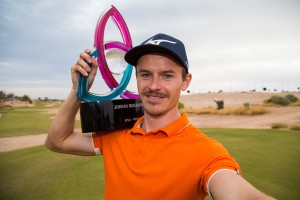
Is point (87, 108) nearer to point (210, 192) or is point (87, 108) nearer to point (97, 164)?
point (210, 192)

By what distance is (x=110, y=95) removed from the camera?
2355 millimetres

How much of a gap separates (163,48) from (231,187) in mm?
1020

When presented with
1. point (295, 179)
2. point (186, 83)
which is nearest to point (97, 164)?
point (295, 179)

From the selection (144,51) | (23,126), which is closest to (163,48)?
(144,51)

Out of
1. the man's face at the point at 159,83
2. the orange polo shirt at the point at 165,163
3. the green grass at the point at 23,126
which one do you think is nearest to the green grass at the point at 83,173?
the orange polo shirt at the point at 165,163

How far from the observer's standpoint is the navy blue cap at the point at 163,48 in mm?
1841

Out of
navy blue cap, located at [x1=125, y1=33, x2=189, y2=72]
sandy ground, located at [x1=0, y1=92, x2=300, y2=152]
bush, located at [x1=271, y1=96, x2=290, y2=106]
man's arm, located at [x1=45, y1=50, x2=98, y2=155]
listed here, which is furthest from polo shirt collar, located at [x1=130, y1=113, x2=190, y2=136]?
bush, located at [x1=271, y1=96, x2=290, y2=106]

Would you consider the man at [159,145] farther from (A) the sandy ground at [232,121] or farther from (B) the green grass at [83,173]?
(A) the sandy ground at [232,121]

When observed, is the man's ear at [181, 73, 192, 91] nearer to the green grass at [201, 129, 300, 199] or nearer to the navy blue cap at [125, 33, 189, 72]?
the navy blue cap at [125, 33, 189, 72]

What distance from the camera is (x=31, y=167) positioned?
6.57 meters

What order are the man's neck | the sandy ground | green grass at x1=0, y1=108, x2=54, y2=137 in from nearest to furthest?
the man's neck < the sandy ground < green grass at x1=0, y1=108, x2=54, y2=137

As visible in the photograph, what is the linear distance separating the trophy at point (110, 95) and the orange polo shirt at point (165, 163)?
218 millimetres

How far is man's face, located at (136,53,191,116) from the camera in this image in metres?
1.89

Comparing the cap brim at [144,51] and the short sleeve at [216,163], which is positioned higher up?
the cap brim at [144,51]
